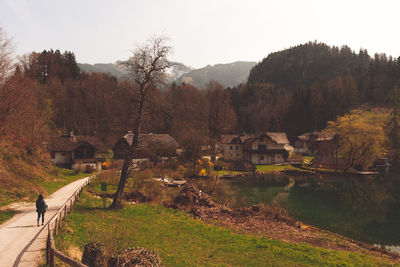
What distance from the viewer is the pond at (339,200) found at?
21828 millimetres

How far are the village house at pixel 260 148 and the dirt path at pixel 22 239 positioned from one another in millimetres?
54613

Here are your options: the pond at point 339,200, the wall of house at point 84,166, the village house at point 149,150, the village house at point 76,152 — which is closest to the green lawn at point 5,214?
the pond at point 339,200

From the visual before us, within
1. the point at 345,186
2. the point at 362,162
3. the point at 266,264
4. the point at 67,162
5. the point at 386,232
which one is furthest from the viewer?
the point at 362,162

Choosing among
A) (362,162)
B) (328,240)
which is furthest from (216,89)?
(328,240)

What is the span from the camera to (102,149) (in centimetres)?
4638

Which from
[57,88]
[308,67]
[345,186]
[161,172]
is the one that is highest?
[308,67]

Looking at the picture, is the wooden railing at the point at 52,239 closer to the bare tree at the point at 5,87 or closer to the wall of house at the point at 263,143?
the bare tree at the point at 5,87

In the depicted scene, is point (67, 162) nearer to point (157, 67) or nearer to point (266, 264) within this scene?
point (157, 67)

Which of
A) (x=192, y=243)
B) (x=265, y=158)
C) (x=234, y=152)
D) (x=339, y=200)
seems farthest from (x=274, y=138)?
(x=192, y=243)

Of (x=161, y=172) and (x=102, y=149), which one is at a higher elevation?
(x=102, y=149)

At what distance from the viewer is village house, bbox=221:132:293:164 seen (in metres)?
66.1

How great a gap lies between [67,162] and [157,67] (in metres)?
33.6

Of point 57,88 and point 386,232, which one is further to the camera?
point 57,88

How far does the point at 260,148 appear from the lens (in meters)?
66.0
